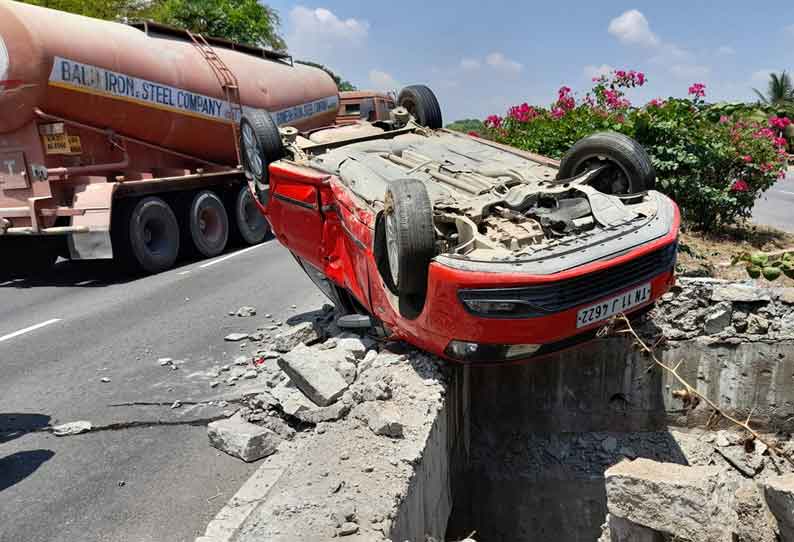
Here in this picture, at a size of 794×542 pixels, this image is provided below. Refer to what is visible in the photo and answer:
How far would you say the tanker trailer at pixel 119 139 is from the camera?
800 centimetres

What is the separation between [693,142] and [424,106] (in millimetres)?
3410

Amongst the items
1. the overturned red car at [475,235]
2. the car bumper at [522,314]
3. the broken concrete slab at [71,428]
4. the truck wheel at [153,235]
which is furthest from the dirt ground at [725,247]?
the truck wheel at [153,235]

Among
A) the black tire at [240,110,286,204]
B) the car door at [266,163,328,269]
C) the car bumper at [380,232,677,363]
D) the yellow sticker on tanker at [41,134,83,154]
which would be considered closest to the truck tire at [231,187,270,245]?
the yellow sticker on tanker at [41,134,83,154]

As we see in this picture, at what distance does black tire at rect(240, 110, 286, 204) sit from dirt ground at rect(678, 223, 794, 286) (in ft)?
12.3

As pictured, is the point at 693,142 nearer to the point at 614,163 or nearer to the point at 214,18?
the point at 614,163

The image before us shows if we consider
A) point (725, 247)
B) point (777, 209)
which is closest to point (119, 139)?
point (725, 247)

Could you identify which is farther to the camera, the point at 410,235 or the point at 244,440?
the point at 244,440

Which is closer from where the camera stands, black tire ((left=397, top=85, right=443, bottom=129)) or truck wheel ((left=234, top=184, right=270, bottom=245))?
black tire ((left=397, top=85, right=443, bottom=129))

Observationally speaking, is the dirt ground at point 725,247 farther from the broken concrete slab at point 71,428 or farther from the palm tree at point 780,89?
the palm tree at point 780,89

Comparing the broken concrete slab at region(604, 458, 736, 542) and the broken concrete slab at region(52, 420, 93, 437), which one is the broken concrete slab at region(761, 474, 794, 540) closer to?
the broken concrete slab at region(604, 458, 736, 542)

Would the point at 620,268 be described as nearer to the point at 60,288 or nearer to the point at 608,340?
the point at 608,340

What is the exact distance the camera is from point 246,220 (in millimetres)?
11328

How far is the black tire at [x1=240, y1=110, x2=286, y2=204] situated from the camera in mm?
5512

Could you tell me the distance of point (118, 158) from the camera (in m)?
9.20
